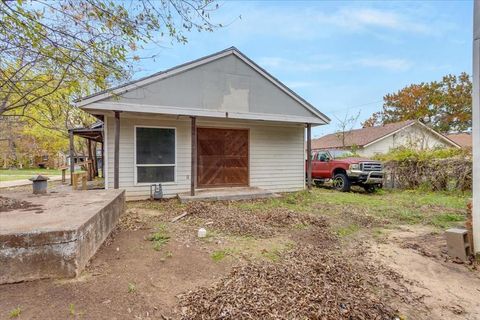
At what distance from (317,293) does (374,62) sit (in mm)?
20054

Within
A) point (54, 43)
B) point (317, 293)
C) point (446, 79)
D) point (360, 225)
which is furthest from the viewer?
point (446, 79)

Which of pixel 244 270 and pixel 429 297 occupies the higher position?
pixel 244 270

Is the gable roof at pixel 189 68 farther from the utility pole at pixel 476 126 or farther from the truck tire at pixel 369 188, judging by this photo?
the utility pole at pixel 476 126

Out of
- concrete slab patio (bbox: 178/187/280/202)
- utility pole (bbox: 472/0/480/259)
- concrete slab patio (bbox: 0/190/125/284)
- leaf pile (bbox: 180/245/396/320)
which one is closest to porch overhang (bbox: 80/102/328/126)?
concrete slab patio (bbox: 178/187/280/202)

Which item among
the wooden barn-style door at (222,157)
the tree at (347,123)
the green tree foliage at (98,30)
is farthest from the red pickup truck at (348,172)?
the tree at (347,123)

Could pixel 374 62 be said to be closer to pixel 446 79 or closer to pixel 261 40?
pixel 261 40

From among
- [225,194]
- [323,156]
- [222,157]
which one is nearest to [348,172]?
[323,156]

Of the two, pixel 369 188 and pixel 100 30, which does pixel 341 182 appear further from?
pixel 100 30

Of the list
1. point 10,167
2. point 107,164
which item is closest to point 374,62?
point 107,164

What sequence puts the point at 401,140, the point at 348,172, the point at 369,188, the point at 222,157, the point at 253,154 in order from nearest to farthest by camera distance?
the point at 222,157 < the point at 253,154 < the point at 348,172 < the point at 369,188 < the point at 401,140

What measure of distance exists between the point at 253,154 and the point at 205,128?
1.95 meters

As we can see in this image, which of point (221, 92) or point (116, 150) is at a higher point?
point (221, 92)

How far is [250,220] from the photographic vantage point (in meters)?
5.60

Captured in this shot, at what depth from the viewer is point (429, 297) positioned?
9.67 ft
